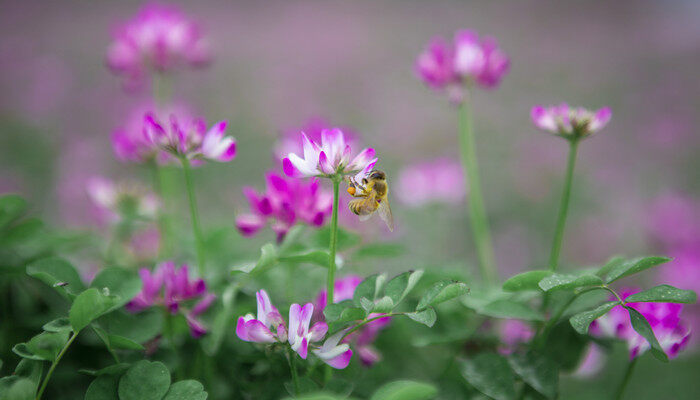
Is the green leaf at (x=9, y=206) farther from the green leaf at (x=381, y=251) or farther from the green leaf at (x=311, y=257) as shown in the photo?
the green leaf at (x=381, y=251)

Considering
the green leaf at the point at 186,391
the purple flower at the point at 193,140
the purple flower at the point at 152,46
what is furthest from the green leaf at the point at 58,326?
the purple flower at the point at 152,46

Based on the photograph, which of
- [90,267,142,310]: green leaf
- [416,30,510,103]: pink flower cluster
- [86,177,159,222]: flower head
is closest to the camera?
[90,267,142,310]: green leaf

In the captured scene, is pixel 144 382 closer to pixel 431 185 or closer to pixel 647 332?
pixel 647 332

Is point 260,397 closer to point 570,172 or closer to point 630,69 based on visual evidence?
point 570,172

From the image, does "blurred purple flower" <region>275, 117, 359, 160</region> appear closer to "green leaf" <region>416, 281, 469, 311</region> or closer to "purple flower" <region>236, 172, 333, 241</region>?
"purple flower" <region>236, 172, 333, 241</region>

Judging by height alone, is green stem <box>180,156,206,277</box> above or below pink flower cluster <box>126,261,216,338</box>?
above

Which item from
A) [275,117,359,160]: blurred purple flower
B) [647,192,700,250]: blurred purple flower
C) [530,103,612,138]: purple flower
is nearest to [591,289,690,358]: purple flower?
[530,103,612,138]: purple flower

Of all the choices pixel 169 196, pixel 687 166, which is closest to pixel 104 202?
pixel 169 196
